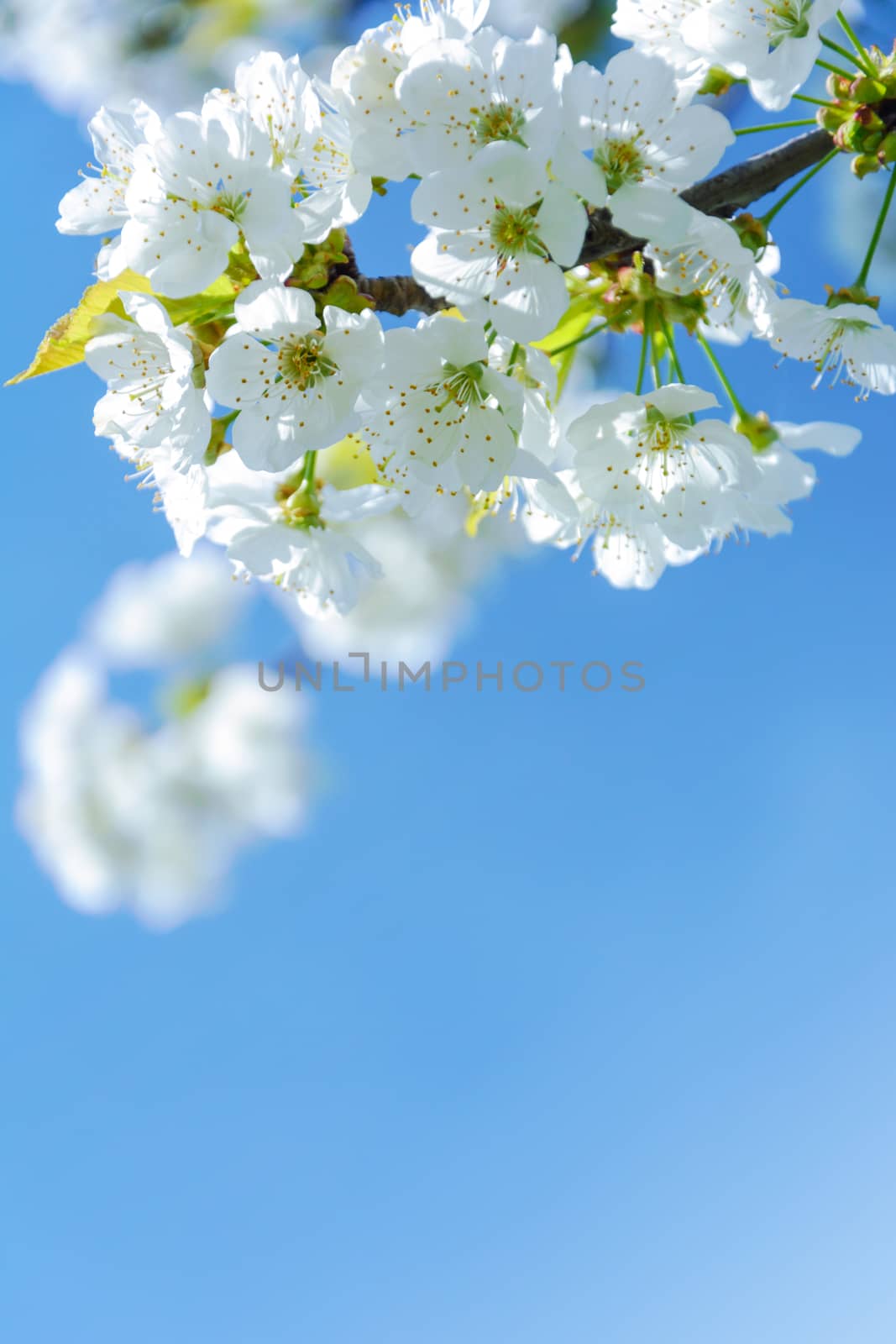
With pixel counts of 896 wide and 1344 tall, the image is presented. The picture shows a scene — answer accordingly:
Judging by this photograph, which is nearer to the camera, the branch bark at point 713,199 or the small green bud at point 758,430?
the branch bark at point 713,199

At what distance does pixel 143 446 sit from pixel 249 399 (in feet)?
0.44

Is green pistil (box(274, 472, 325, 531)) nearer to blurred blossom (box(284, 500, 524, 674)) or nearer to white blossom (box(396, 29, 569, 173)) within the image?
white blossom (box(396, 29, 569, 173))

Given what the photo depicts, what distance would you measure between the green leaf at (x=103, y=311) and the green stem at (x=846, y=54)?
0.73 meters

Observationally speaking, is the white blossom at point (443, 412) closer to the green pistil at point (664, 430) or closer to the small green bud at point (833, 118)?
the green pistil at point (664, 430)

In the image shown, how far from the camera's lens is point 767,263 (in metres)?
1.53

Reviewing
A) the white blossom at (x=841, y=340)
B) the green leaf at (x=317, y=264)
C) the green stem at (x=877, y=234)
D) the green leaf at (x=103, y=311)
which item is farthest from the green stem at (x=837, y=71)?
the green leaf at (x=103, y=311)

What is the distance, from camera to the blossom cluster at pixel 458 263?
98 cm

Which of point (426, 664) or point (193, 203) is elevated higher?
point (426, 664)

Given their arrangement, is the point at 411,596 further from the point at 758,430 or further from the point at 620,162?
the point at 620,162

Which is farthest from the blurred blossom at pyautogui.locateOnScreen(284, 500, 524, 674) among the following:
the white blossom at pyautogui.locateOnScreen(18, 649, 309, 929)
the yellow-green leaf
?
the yellow-green leaf

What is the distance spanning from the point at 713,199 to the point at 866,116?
19cm

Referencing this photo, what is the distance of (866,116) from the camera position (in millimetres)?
1160

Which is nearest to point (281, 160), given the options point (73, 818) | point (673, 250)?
point (673, 250)

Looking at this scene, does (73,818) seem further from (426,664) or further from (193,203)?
(193,203)
